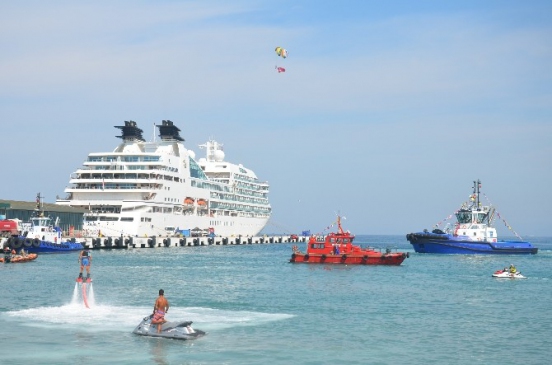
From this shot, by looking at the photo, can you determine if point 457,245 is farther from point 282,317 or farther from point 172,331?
point 172,331

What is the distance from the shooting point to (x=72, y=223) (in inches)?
4272

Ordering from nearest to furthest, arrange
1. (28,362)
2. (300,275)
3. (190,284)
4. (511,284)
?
1. (28,362)
2. (190,284)
3. (511,284)
4. (300,275)

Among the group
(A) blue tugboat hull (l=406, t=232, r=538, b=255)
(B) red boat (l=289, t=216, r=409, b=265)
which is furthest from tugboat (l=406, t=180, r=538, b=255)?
(B) red boat (l=289, t=216, r=409, b=265)

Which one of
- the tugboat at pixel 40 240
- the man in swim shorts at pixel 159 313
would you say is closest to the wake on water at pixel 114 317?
the man in swim shorts at pixel 159 313

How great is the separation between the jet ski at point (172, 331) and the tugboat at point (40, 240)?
56.0 m

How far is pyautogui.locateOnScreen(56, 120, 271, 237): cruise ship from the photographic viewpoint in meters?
113

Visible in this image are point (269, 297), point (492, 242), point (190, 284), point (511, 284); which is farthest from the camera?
point (492, 242)

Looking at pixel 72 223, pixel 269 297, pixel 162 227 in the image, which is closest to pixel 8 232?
pixel 72 223

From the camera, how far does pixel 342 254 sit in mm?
75000

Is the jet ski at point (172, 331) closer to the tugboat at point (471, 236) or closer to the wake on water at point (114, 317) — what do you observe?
the wake on water at point (114, 317)

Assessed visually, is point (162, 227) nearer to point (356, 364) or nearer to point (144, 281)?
point (144, 281)

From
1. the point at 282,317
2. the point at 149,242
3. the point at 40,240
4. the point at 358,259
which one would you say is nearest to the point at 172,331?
the point at 282,317

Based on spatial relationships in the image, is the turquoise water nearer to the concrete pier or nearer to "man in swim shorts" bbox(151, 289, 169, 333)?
"man in swim shorts" bbox(151, 289, 169, 333)

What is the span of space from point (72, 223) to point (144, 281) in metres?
57.3
